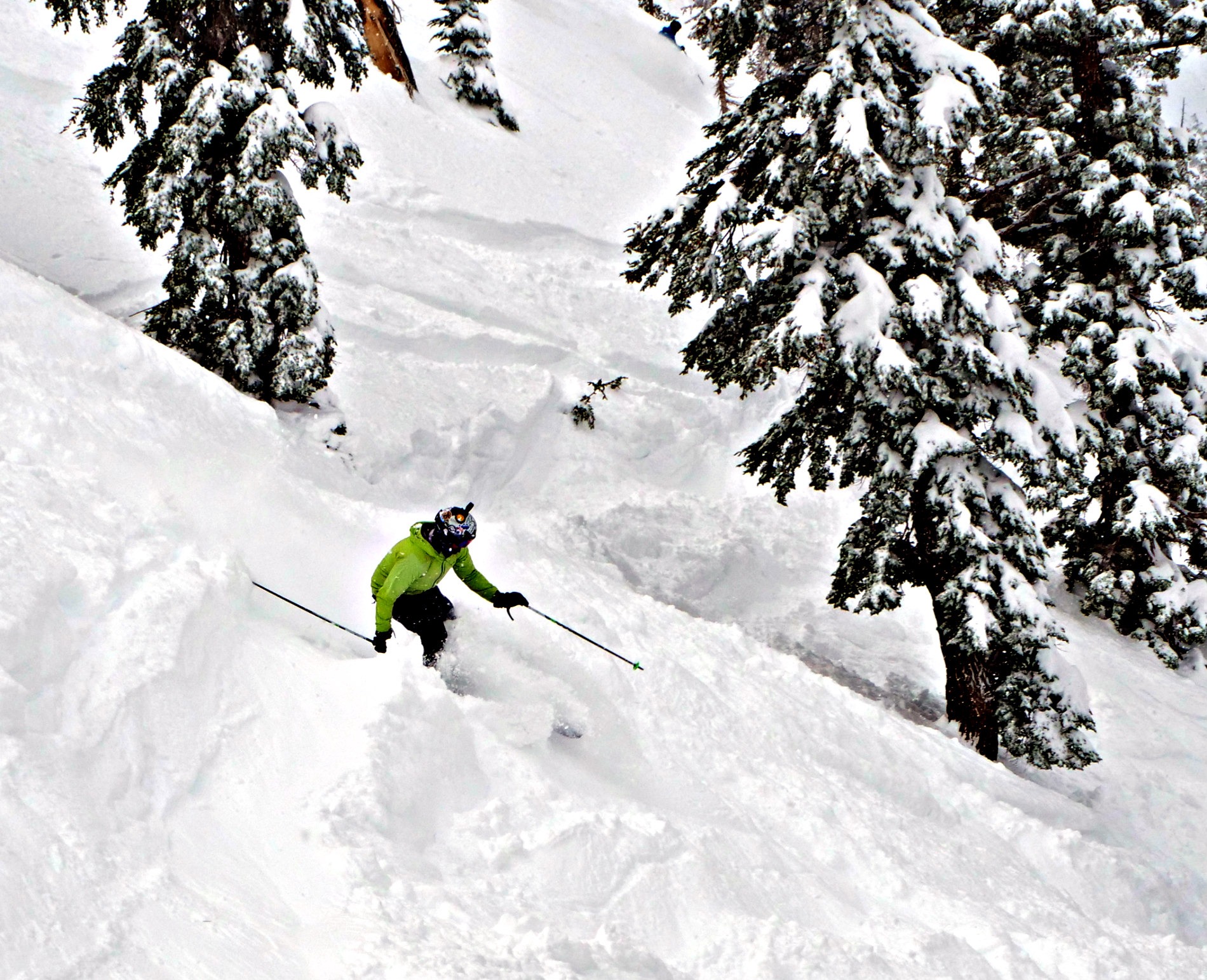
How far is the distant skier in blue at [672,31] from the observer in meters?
40.8

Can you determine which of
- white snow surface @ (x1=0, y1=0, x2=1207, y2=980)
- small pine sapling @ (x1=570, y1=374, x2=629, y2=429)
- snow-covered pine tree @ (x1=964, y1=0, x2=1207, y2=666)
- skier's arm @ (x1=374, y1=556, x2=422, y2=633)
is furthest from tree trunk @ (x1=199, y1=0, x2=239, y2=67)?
snow-covered pine tree @ (x1=964, y1=0, x2=1207, y2=666)

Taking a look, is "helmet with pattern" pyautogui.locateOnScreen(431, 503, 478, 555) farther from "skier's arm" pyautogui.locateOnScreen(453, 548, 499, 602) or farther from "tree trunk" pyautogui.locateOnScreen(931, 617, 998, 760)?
"tree trunk" pyautogui.locateOnScreen(931, 617, 998, 760)

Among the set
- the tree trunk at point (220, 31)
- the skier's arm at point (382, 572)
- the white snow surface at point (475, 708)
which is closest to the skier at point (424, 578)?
the skier's arm at point (382, 572)

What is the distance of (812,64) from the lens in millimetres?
10523

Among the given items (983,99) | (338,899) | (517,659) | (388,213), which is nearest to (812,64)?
(983,99)

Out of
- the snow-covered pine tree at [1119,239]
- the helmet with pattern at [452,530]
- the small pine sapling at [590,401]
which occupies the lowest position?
the small pine sapling at [590,401]

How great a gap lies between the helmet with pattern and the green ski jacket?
0.08 meters

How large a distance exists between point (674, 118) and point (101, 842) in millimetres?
34266

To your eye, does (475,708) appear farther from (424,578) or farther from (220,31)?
(220,31)

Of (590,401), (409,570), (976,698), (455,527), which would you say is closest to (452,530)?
(455,527)

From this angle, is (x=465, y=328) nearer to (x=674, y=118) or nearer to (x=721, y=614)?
(x=721, y=614)

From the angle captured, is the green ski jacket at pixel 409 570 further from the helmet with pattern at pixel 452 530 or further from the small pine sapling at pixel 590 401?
the small pine sapling at pixel 590 401

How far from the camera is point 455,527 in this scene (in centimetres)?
791

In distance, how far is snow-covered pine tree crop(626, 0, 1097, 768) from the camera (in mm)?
9641
